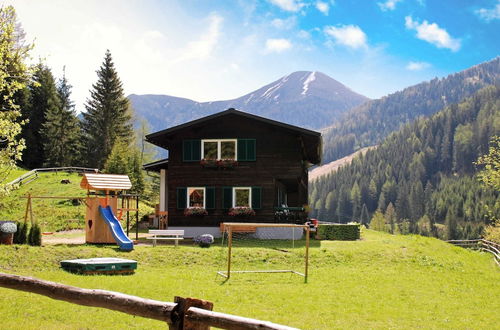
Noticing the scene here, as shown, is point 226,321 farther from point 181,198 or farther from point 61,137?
point 61,137

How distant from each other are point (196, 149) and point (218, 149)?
1.21 m

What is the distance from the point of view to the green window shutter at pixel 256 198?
27.3 metres

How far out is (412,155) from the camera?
195 meters

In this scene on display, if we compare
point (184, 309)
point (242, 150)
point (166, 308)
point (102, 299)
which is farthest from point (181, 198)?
point (184, 309)

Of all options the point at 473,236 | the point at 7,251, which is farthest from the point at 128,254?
the point at 473,236

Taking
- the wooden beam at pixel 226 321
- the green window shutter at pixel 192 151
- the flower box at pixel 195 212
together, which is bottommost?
the wooden beam at pixel 226 321

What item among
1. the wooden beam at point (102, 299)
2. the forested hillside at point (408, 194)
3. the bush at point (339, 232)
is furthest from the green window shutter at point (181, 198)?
the forested hillside at point (408, 194)

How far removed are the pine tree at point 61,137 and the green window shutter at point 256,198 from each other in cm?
3218

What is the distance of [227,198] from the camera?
90.2 feet

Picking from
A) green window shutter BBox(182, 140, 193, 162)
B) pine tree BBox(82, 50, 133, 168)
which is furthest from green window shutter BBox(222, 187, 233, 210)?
pine tree BBox(82, 50, 133, 168)

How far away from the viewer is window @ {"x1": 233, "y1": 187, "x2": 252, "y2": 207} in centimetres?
2753

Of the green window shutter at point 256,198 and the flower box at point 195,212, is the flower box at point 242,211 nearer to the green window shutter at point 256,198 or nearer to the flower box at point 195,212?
the green window shutter at point 256,198

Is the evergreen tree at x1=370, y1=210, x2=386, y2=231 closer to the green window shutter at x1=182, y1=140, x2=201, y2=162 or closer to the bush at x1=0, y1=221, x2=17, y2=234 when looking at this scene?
the green window shutter at x1=182, y1=140, x2=201, y2=162

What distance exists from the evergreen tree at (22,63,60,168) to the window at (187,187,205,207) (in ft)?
111
